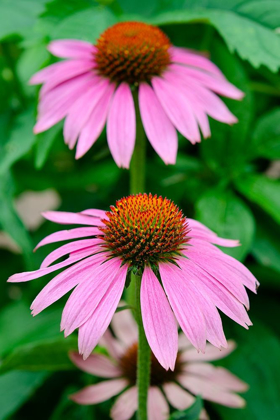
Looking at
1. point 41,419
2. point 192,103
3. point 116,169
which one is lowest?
point 41,419

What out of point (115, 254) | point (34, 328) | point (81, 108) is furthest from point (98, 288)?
point (34, 328)

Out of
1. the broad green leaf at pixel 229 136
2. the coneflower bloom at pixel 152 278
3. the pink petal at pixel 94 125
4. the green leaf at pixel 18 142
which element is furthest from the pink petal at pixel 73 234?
the broad green leaf at pixel 229 136

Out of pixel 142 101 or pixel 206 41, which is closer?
pixel 142 101

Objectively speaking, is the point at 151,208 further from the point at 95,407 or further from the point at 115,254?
the point at 95,407

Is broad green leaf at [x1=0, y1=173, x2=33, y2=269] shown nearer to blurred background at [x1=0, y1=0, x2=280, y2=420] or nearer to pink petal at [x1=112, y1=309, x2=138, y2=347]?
blurred background at [x1=0, y1=0, x2=280, y2=420]

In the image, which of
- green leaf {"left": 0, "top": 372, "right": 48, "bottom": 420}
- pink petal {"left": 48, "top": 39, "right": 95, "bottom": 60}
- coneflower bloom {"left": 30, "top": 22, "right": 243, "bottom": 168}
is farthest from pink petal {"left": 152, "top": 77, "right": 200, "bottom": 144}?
green leaf {"left": 0, "top": 372, "right": 48, "bottom": 420}

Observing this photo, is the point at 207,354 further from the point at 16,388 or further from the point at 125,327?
the point at 16,388

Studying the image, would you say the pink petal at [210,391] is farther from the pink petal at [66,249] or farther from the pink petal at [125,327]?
the pink petal at [66,249]

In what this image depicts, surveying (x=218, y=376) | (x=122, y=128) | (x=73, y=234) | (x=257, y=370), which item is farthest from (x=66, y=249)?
(x=257, y=370)
